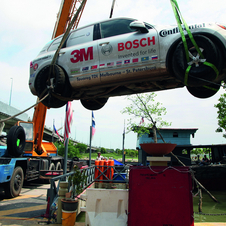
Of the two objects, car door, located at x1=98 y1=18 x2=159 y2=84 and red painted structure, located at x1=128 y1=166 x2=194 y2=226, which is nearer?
red painted structure, located at x1=128 y1=166 x2=194 y2=226

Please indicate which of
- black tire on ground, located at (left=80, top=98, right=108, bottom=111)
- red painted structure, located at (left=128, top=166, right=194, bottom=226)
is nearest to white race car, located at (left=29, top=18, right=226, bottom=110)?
black tire on ground, located at (left=80, top=98, right=108, bottom=111)

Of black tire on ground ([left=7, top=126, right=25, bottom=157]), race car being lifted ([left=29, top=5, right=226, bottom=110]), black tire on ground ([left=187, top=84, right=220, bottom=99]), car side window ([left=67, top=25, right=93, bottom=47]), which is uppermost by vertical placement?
car side window ([left=67, top=25, right=93, bottom=47])

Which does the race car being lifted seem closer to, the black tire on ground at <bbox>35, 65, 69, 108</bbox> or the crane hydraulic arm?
the black tire on ground at <bbox>35, 65, 69, 108</bbox>

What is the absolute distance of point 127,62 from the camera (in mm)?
4367

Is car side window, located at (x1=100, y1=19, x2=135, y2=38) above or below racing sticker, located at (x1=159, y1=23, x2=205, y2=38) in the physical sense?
above

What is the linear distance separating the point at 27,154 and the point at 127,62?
327 inches

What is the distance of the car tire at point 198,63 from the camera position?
12.2 feet

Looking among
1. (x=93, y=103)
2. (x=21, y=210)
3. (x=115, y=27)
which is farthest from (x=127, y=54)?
(x=21, y=210)

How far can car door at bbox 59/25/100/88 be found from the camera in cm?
471

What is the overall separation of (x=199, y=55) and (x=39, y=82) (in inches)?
145

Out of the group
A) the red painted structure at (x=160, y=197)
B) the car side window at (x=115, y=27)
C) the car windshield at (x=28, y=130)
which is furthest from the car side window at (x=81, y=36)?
the car windshield at (x=28, y=130)

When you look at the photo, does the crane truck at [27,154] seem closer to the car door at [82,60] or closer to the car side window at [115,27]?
the car door at [82,60]

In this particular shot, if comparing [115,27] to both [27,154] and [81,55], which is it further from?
[27,154]

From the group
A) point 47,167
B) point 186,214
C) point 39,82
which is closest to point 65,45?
point 39,82
